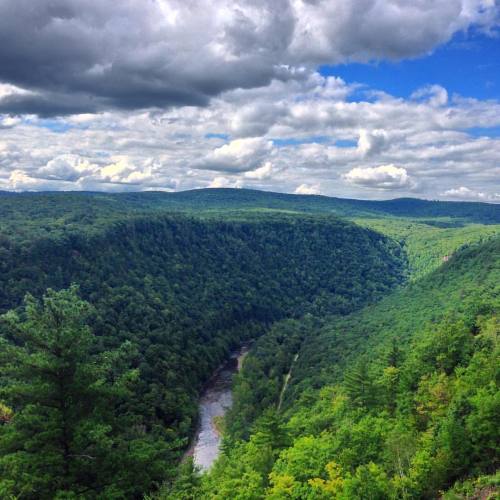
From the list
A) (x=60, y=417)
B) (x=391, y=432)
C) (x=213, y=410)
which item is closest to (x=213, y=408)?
(x=213, y=410)

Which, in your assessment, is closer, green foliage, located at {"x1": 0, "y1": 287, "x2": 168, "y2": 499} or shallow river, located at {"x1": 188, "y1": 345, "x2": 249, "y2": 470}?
green foliage, located at {"x1": 0, "y1": 287, "x2": 168, "y2": 499}

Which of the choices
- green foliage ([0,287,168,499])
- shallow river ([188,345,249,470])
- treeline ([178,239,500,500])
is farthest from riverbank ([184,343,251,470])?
green foliage ([0,287,168,499])

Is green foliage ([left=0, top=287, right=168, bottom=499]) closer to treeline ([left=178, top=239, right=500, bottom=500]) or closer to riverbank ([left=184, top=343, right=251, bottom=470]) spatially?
treeline ([left=178, top=239, right=500, bottom=500])

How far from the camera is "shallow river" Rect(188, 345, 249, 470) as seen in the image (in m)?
122

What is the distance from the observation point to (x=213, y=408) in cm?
14875

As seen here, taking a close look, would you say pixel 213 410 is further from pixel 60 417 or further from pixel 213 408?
pixel 60 417

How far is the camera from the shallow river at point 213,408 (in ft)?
400

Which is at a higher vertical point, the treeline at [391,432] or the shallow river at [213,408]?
the treeline at [391,432]

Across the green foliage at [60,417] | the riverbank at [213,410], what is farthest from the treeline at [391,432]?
the riverbank at [213,410]

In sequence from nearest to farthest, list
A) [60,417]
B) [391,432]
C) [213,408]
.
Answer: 1. [60,417]
2. [391,432]
3. [213,408]

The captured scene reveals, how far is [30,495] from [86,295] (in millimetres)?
143903

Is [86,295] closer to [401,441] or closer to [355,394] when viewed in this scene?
[355,394]

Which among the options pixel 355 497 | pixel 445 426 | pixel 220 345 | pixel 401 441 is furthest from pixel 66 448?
pixel 220 345

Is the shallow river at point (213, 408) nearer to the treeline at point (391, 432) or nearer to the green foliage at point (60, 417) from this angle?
the treeline at point (391, 432)
